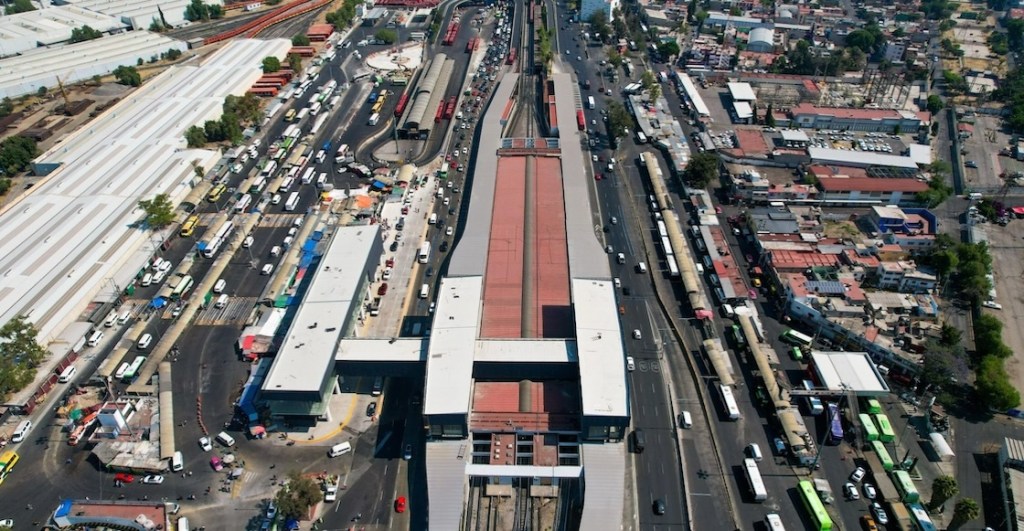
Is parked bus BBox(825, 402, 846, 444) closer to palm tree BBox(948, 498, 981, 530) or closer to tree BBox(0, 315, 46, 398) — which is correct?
palm tree BBox(948, 498, 981, 530)

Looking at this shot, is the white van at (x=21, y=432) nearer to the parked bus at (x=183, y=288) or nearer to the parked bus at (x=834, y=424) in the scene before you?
the parked bus at (x=183, y=288)

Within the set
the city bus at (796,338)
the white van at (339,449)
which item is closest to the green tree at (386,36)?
the white van at (339,449)

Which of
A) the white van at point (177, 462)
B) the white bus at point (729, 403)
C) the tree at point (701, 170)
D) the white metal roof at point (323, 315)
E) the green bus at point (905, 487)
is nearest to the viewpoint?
the green bus at point (905, 487)

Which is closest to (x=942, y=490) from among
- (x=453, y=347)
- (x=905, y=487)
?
(x=905, y=487)

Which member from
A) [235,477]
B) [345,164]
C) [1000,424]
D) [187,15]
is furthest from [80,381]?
[187,15]

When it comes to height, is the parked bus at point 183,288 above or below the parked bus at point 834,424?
above

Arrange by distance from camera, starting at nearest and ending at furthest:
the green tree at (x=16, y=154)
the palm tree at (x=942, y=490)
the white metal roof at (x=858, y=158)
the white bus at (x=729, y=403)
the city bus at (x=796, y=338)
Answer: the palm tree at (x=942, y=490) < the white bus at (x=729, y=403) < the city bus at (x=796, y=338) < the white metal roof at (x=858, y=158) < the green tree at (x=16, y=154)

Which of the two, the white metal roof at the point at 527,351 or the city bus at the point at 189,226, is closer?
the white metal roof at the point at 527,351
